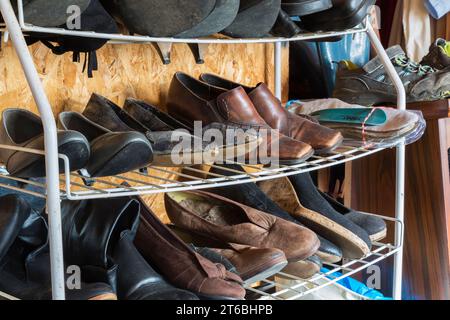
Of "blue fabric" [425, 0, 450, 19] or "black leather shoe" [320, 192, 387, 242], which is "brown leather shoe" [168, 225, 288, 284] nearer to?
"black leather shoe" [320, 192, 387, 242]

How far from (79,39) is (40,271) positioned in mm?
378

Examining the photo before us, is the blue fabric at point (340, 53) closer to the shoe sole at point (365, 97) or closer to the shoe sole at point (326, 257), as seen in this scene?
the shoe sole at point (365, 97)

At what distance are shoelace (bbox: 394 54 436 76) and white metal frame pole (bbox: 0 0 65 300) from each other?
117cm

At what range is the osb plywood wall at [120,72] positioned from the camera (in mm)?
1214

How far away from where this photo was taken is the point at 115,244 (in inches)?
42.1

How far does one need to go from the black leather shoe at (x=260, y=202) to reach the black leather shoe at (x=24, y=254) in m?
0.44

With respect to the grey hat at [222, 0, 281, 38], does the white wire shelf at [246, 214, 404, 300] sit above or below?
below

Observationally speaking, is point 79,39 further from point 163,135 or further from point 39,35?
point 163,135

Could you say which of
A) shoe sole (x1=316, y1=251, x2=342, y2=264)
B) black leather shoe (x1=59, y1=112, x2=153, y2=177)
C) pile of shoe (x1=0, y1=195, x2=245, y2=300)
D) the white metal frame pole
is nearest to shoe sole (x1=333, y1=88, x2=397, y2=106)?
shoe sole (x1=316, y1=251, x2=342, y2=264)

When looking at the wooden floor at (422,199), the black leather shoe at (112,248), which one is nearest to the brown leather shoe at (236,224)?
the black leather shoe at (112,248)

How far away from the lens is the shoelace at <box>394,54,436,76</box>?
1.76 meters

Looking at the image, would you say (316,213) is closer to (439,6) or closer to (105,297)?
(105,297)

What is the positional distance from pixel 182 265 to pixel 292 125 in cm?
37
